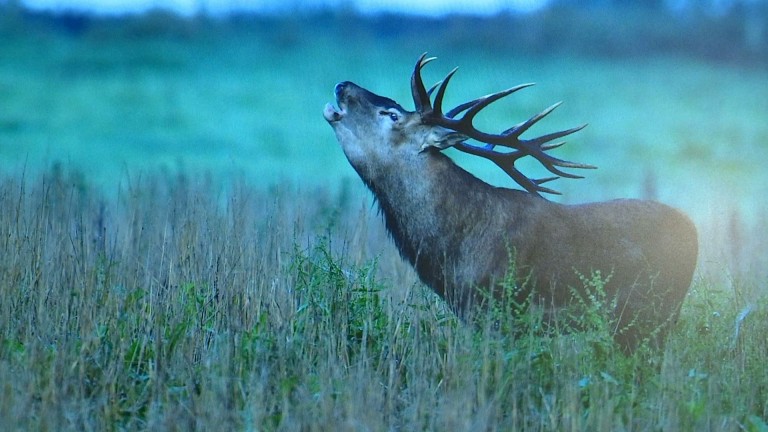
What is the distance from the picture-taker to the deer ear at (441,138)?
7484mm

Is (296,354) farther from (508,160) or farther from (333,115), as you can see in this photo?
(508,160)

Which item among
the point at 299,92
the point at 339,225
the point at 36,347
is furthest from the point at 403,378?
the point at 299,92

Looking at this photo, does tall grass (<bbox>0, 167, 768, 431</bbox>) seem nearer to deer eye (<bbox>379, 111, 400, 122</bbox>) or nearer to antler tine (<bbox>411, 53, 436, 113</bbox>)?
deer eye (<bbox>379, 111, 400, 122</bbox>)

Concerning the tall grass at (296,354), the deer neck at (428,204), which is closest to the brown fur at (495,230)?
the deer neck at (428,204)

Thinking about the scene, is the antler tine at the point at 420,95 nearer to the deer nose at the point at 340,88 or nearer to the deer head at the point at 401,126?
the deer head at the point at 401,126

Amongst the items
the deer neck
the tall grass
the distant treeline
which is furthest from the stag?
the distant treeline

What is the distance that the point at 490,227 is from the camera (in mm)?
7301

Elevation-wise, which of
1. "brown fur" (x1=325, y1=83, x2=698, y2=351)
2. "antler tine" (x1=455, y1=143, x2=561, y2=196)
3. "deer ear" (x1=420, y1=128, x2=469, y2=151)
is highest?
"deer ear" (x1=420, y1=128, x2=469, y2=151)

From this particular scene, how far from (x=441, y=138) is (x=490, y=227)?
671 millimetres

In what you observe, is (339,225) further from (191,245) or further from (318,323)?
(318,323)

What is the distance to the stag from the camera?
7188 mm

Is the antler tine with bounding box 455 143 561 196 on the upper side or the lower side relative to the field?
upper

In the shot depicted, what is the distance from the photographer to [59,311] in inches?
277

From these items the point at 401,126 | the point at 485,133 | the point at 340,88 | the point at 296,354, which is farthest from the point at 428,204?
the point at 296,354
